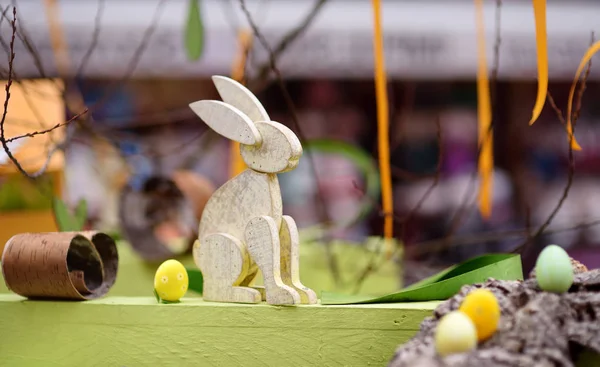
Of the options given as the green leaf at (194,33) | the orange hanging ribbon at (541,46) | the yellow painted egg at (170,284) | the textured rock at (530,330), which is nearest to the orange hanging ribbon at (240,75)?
the green leaf at (194,33)

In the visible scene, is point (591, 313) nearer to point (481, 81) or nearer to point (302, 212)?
point (481, 81)

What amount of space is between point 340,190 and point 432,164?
0.40 meters

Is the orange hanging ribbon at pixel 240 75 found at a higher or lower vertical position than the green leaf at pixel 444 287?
higher

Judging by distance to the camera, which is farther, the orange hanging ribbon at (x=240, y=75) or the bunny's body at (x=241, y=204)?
the orange hanging ribbon at (x=240, y=75)

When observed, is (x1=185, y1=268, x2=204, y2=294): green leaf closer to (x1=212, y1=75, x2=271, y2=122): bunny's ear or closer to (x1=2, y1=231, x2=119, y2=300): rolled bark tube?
(x1=2, y1=231, x2=119, y2=300): rolled bark tube

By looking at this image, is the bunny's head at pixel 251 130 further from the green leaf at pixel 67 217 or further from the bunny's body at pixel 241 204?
the green leaf at pixel 67 217

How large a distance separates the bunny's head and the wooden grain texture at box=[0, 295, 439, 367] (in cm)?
22

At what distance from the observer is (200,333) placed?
1.05 meters

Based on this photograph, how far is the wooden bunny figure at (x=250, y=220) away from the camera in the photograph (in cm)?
107

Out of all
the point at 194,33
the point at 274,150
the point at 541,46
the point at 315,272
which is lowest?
the point at 315,272

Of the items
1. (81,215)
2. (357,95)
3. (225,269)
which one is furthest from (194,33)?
(357,95)

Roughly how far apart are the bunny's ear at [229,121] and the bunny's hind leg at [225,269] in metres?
0.16

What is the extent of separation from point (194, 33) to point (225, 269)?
836 mm

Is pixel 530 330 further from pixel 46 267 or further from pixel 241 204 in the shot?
pixel 46 267
